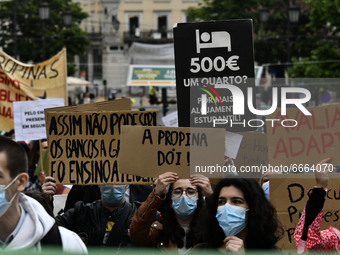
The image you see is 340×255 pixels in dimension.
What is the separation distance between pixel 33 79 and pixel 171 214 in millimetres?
7728

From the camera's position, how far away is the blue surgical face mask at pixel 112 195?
6391 mm

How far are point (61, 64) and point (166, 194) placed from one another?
24.2ft

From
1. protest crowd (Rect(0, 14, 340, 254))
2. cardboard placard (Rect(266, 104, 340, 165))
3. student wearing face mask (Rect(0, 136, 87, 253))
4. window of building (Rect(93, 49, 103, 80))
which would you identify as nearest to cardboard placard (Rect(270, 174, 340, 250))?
protest crowd (Rect(0, 14, 340, 254))

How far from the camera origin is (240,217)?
15.7 ft

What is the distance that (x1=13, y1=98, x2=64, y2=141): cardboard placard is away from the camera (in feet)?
34.4

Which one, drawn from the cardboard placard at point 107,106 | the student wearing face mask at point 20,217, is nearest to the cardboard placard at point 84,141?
the cardboard placard at point 107,106

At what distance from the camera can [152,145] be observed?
627 centimetres

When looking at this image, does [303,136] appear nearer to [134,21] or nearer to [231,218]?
[231,218]

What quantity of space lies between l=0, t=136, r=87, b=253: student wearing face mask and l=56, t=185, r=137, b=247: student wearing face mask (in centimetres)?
220

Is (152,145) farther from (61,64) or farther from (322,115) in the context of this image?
(61,64)

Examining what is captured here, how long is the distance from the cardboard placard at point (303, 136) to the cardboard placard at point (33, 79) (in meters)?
6.57

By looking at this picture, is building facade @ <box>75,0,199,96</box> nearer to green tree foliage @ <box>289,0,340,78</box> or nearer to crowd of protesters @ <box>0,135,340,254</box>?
green tree foliage @ <box>289,0,340,78</box>

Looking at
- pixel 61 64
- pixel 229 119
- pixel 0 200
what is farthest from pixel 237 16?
pixel 0 200

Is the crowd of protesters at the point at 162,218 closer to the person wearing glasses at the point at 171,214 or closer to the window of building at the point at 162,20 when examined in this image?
the person wearing glasses at the point at 171,214
